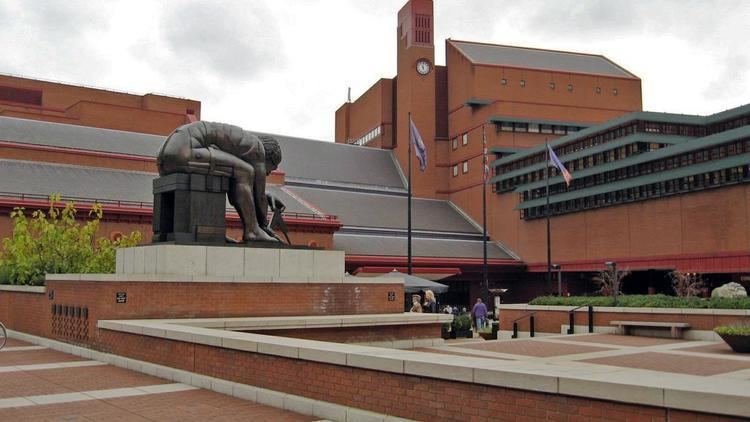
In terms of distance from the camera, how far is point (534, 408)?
738cm

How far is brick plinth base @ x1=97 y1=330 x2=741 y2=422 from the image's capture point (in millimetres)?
6914

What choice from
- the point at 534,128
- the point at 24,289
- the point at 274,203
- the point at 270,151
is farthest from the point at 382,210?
the point at 24,289

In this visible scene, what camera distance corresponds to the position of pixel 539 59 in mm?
75000

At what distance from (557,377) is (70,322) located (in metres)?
14.6

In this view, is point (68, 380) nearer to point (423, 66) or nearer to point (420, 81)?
point (420, 81)

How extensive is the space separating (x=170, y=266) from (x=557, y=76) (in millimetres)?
57536

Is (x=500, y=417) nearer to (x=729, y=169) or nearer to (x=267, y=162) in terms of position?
(x=267, y=162)

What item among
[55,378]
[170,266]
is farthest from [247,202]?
[55,378]

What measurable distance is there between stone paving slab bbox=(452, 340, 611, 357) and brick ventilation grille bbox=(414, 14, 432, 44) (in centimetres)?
5474

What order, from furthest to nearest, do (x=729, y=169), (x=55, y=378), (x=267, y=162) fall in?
1. (x=729, y=169)
2. (x=267, y=162)
3. (x=55, y=378)

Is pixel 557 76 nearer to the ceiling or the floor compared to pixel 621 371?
nearer to the ceiling

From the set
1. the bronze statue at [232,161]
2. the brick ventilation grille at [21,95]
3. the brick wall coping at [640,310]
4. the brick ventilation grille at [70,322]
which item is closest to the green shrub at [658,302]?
the brick wall coping at [640,310]

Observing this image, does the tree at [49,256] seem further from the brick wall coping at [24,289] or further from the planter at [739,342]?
the planter at [739,342]

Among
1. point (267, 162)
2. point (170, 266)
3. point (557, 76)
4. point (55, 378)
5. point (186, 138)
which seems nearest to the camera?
point (55, 378)
